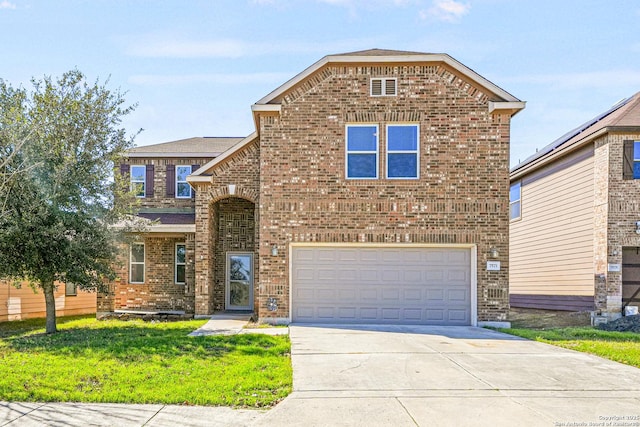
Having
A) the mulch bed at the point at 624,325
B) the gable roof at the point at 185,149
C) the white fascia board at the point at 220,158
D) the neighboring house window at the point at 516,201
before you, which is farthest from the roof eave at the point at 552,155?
the gable roof at the point at 185,149

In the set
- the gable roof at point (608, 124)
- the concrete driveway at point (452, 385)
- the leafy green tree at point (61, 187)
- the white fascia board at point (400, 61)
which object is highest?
the white fascia board at point (400, 61)

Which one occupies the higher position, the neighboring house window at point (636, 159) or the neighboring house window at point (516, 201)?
the neighboring house window at point (636, 159)

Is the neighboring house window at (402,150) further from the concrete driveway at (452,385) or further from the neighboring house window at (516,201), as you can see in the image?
the neighboring house window at (516,201)

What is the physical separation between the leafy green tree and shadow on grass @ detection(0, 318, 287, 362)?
1.30 metres

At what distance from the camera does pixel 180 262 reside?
16484 mm

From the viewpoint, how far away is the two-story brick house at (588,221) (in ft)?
46.5

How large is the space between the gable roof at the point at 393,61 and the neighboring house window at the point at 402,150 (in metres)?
1.74

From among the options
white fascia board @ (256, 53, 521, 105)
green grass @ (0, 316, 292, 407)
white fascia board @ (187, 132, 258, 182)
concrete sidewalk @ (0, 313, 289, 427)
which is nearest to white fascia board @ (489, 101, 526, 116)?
white fascia board @ (256, 53, 521, 105)

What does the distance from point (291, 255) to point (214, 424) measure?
7.87 m

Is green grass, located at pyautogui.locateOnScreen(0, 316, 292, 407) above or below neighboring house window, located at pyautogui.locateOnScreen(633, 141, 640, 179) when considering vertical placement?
below

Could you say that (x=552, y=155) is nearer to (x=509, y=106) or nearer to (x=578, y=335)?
(x=509, y=106)

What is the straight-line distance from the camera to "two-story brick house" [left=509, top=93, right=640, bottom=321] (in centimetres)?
1418

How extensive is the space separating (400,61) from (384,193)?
11.2 feet

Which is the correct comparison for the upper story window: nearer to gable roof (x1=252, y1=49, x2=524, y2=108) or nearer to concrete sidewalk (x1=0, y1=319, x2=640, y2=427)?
gable roof (x1=252, y1=49, x2=524, y2=108)
